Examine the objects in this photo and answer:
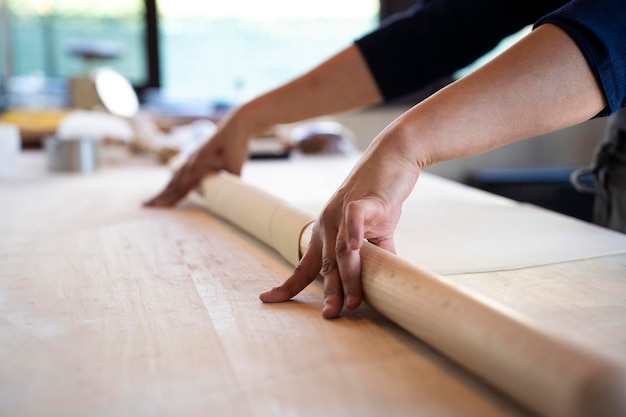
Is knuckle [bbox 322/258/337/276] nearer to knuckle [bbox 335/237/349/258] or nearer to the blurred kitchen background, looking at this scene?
knuckle [bbox 335/237/349/258]

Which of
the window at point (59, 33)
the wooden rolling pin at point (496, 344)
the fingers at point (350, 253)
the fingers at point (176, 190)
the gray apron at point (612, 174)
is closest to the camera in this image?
the wooden rolling pin at point (496, 344)

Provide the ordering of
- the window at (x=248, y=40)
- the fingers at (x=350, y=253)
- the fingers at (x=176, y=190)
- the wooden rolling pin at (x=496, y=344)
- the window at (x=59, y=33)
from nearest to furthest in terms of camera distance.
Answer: the wooden rolling pin at (x=496, y=344) < the fingers at (x=350, y=253) < the fingers at (x=176, y=190) < the window at (x=59, y=33) < the window at (x=248, y=40)

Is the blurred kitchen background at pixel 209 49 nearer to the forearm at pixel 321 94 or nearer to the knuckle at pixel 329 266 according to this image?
the forearm at pixel 321 94

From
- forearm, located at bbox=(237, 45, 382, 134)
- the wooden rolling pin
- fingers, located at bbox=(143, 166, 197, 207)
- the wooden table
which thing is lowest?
fingers, located at bbox=(143, 166, 197, 207)

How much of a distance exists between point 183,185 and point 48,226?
0.34 metres

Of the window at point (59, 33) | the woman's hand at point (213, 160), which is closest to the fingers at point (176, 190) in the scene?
the woman's hand at point (213, 160)

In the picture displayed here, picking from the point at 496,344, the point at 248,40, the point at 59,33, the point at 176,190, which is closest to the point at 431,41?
the point at 176,190

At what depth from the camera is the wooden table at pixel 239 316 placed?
55 centimetres

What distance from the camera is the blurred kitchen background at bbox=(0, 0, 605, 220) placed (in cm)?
403

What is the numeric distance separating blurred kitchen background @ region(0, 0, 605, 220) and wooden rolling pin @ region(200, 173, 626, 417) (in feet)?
10.3

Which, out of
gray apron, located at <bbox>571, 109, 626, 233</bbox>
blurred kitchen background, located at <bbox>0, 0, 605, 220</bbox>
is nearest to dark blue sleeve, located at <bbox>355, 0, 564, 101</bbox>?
gray apron, located at <bbox>571, 109, 626, 233</bbox>

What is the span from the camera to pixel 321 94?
56.1 inches

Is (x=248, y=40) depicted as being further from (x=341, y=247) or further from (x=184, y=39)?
(x=341, y=247)

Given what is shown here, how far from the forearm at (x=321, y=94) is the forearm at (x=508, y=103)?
0.65m
